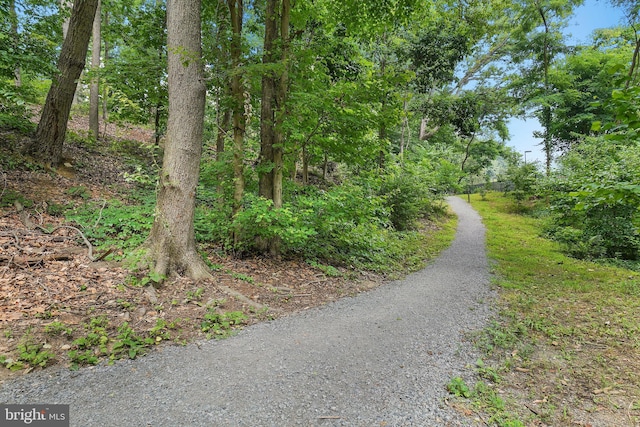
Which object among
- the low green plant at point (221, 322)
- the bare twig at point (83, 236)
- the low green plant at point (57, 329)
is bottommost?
the low green plant at point (221, 322)

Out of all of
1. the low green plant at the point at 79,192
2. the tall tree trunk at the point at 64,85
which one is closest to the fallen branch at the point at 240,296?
the low green plant at the point at 79,192

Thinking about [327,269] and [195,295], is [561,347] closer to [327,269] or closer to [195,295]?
[327,269]

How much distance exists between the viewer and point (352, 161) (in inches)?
241

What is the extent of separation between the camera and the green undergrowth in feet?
8.29

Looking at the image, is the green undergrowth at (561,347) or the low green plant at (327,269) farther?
the low green plant at (327,269)

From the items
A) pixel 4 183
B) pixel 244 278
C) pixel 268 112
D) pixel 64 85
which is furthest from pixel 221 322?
pixel 64 85

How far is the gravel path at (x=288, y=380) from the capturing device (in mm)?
2137

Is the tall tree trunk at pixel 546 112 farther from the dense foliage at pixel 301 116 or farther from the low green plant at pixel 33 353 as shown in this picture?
the low green plant at pixel 33 353

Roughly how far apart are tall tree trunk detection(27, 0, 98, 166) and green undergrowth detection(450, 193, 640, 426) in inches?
327

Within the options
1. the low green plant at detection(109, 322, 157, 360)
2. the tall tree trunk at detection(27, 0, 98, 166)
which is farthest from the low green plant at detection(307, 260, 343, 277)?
the tall tree trunk at detection(27, 0, 98, 166)

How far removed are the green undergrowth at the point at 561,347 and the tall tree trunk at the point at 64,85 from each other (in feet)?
27.2

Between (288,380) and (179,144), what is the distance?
3.26 m

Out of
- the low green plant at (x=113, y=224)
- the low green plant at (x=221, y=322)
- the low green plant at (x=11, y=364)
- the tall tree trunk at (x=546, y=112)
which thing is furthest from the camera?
the tall tree trunk at (x=546, y=112)

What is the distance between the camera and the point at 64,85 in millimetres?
6262
